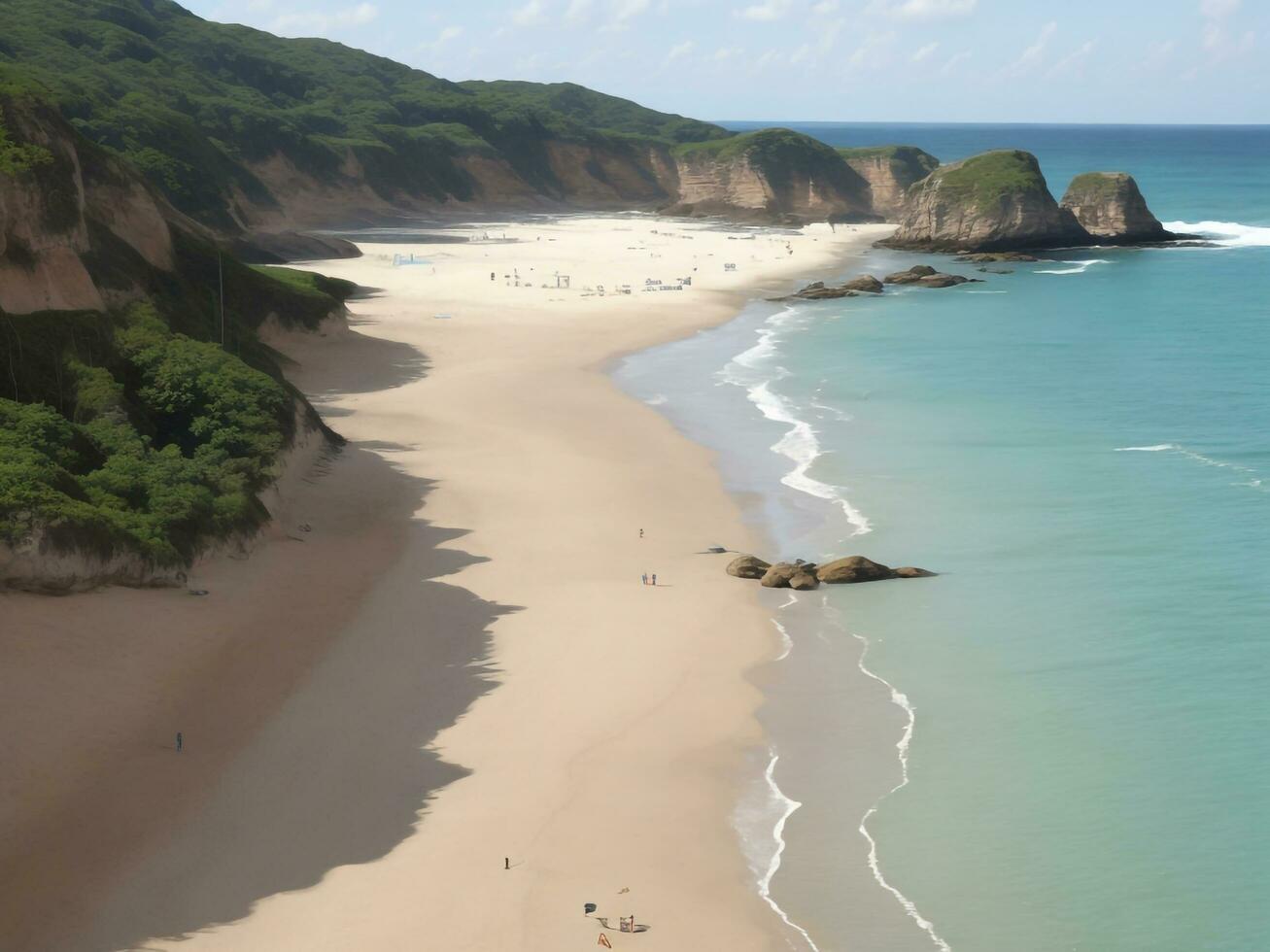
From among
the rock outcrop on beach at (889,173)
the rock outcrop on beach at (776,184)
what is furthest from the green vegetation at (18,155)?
the rock outcrop on beach at (889,173)

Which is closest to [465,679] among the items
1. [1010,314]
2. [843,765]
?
[843,765]

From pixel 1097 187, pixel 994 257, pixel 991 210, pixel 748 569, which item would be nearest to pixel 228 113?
pixel 991 210

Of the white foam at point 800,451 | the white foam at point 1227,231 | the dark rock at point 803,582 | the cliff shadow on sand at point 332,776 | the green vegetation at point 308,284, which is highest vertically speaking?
the white foam at point 1227,231

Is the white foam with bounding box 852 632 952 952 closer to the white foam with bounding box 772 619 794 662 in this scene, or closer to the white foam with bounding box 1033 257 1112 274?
the white foam with bounding box 772 619 794 662

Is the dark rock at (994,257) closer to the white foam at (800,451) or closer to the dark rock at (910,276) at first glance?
the dark rock at (910,276)

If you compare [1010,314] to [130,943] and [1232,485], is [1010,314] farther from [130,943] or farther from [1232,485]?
[130,943]

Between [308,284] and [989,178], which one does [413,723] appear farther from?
[989,178]

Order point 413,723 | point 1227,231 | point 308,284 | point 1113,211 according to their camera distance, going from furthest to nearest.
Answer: point 1227,231, point 1113,211, point 308,284, point 413,723
